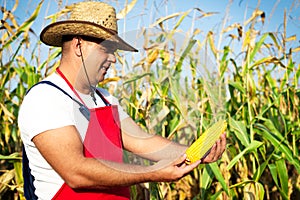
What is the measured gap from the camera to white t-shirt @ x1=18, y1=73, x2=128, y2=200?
1188 millimetres

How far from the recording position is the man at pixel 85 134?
111 cm

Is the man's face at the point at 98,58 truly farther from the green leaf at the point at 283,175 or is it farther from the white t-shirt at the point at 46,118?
the green leaf at the point at 283,175

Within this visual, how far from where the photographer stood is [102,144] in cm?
107

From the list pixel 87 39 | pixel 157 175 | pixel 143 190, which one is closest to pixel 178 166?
pixel 157 175

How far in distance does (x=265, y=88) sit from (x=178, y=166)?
60.1 inches

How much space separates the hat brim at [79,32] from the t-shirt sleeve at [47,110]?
0.58ft

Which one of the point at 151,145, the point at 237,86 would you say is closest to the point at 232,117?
the point at 237,86

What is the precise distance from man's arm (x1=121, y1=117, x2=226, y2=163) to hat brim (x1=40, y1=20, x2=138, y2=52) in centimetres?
24

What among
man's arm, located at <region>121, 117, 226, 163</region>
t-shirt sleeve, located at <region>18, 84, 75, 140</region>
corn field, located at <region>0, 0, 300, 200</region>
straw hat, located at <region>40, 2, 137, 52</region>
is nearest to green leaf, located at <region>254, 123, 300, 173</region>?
corn field, located at <region>0, 0, 300, 200</region>

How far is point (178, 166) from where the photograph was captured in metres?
1.16

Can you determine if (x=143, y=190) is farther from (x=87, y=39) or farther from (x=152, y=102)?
(x=87, y=39)

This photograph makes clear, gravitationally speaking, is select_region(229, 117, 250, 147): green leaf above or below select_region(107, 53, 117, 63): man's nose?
below

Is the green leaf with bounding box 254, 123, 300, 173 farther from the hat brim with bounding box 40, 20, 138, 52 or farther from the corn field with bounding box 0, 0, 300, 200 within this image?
the hat brim with bounding box 40, 20, 138, 52

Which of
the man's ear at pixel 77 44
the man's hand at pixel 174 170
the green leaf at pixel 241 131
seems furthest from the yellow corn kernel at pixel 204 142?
the green leaf at pixel 241 131
